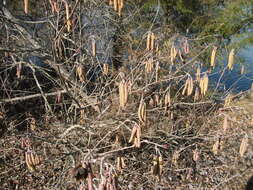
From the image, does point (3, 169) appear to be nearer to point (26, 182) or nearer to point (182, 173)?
point (26, 182)

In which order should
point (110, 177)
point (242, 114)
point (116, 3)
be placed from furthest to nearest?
point (242, 114) → point (116, 3) → point (110, 177)

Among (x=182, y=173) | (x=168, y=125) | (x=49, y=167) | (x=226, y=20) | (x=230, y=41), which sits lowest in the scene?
(x=182, y=173)

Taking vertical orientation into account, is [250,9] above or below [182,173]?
above

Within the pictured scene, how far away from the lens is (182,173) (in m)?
4.57

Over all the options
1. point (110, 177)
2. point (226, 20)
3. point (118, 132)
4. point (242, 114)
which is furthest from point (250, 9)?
point (110, 177)

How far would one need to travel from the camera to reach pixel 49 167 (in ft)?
13.8

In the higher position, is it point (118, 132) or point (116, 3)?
point (116, 3)

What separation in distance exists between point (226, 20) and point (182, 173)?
184 inches

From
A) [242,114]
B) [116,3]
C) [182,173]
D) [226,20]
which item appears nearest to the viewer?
[116,3]

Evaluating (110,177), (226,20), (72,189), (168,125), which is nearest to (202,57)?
(226,20)

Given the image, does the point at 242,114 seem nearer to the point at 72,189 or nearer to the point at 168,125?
the point at 168,125

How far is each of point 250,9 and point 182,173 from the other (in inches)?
214

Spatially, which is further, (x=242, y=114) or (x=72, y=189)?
(x=242, y=114)

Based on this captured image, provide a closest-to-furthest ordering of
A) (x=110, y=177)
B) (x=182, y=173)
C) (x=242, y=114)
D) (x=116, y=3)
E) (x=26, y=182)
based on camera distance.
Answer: (x=110, y=177)
(x=116, y=3)
(x=26, y=182)
(x=182, y=173)
(x=242, y=114)
